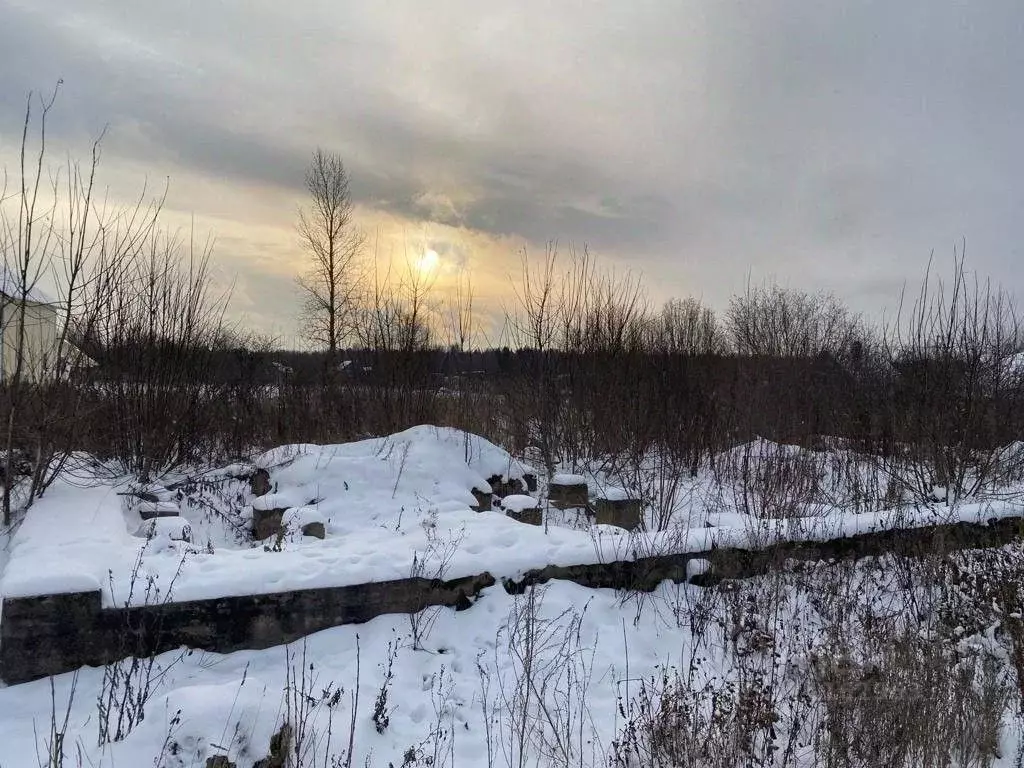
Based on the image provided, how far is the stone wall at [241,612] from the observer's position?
3.52m

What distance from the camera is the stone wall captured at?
11.5ft

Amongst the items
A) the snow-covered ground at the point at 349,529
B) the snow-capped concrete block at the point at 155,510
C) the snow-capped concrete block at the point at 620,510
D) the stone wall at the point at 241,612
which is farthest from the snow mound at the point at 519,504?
the snow-capped concrete block at the point at 155,510

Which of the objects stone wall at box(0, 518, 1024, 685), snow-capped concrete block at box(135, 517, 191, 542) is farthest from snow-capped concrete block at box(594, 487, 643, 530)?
snow-capped concrete block at box(135, 517, 191, 542)

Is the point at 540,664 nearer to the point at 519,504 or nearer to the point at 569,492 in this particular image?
the point at 519,504

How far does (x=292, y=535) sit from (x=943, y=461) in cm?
793

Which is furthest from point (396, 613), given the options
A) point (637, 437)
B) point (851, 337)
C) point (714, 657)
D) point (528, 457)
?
point (851, 337)

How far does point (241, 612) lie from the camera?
3.92 meters

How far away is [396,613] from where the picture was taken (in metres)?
4.31

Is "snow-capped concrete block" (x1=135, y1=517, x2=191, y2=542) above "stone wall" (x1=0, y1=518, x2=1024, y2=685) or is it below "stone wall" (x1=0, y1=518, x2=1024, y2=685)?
above

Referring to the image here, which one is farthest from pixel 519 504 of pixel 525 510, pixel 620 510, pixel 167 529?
pixel 167 529

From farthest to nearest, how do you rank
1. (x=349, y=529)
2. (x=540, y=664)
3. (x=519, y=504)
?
(x=519, y=504) < (x=349, y=529) < (x=540, y=664)

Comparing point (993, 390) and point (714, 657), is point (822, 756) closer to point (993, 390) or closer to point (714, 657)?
point (714, 657)

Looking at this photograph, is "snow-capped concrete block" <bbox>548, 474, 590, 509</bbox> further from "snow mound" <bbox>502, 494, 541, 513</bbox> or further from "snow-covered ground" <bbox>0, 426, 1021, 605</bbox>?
"snow mound" <bbox>502, 494, 541, 513</bbox>

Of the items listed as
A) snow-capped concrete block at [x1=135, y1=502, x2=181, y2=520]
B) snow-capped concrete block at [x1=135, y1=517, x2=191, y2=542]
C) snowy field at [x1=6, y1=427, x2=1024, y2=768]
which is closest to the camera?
snowy field at [x1=6, y1=427, x2=1024, y2=768]
